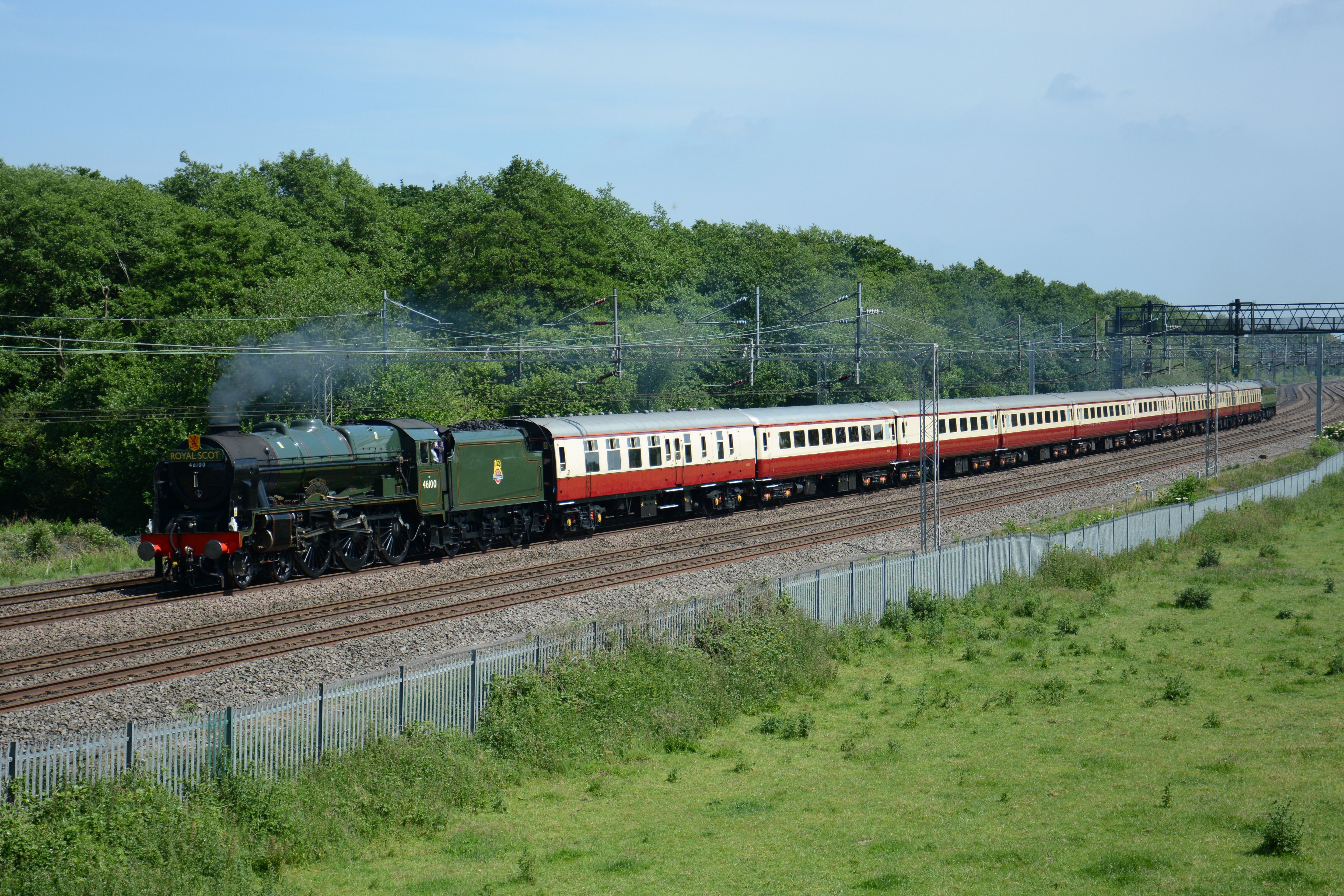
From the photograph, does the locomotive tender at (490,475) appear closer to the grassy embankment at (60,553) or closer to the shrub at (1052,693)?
the grassy embankment at (60,553)

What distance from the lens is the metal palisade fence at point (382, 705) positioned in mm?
11984

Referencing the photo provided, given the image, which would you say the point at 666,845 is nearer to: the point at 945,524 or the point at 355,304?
the point at 945,524

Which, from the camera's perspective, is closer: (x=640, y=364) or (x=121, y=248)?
(x=640, y=364)

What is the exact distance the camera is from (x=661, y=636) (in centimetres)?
1939

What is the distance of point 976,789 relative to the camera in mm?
14578

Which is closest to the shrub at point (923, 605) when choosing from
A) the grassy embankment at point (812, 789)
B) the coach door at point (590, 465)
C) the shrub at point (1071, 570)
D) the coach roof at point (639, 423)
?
the grassy embankment at point (812, 789)

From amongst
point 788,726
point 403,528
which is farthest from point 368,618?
point 788,726

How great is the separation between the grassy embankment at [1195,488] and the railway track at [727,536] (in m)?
4.01

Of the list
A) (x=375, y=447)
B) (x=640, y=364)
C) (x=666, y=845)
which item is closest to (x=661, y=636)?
(x=666, y=845)

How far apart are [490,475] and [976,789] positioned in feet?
63.9

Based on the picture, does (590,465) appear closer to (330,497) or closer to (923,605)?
(330,497)

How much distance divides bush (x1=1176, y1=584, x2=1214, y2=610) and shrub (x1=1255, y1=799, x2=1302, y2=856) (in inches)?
654

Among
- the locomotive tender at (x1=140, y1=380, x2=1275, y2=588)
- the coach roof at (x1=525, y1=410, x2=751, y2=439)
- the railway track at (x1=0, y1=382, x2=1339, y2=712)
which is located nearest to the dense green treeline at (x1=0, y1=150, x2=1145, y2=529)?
the locomotive tender at (x1=140, y1=380, x2=1275, y2=588)

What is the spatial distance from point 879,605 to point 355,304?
42308mm
